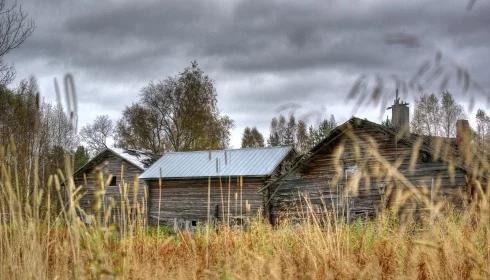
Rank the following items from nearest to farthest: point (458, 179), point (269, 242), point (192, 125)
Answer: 1. point (269, 242)
2. point (458, 179)
3. point (192, 125)

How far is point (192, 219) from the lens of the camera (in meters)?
27.4

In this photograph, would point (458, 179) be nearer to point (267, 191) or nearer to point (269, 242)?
point (267, 191)

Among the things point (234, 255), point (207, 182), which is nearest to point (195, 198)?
point (207, 182)

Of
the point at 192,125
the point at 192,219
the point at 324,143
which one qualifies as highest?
the point at 192,125

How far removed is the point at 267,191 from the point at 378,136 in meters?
6.72

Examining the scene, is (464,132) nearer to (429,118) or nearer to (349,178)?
(429,118)

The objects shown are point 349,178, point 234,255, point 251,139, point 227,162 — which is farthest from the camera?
point 251,139

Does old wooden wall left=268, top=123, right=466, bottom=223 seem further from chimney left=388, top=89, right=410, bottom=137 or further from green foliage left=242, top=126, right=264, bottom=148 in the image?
green foliage left=242, top=126, right=264, bottom=148

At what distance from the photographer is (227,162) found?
2539 cm

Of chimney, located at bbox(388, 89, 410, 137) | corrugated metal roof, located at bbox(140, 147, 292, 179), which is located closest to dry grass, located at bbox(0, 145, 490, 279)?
chimney, located at bbox(388, 89, 410, 137)

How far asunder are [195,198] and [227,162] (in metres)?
3.49

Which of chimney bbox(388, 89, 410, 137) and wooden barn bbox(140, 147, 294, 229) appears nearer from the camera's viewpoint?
chimney bbox(388, 89, 410, 137)

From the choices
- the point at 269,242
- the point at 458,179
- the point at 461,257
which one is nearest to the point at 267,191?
the point at 458,179

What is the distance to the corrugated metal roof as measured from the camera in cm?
2612
